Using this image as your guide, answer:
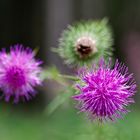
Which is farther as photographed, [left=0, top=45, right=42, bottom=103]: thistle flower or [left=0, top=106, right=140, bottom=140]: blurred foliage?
[left=0, top=45, right=42, bottom=103]: thistle flower

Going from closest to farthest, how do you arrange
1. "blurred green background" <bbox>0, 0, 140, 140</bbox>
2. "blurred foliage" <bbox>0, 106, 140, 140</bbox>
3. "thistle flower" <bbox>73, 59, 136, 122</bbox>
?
1. "thistle flower" <bbox>73, 59, 136, 122</bbox>
2. "blurred foliage" <bbox>0, 106, 140, 140</bbox>
3. "blurred green background" <bbox>0, 0, 140, 140</bbox>

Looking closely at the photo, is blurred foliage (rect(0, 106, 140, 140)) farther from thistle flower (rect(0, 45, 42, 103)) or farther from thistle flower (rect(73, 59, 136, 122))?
thistle flower (rect(0, 45, 42, 103))

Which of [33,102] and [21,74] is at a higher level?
[21,74]

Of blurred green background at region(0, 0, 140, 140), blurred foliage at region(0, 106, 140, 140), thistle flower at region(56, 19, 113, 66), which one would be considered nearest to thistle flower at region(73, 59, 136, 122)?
blurred foliage at region(0, 106, 140, 140)

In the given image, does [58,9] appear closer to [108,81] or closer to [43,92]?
[43,92]

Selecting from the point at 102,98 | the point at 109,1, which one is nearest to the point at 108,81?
the point at 102,98

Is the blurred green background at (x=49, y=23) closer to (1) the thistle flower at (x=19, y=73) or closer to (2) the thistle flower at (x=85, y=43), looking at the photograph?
(2) the thistle flower at (x=85, y=43)
